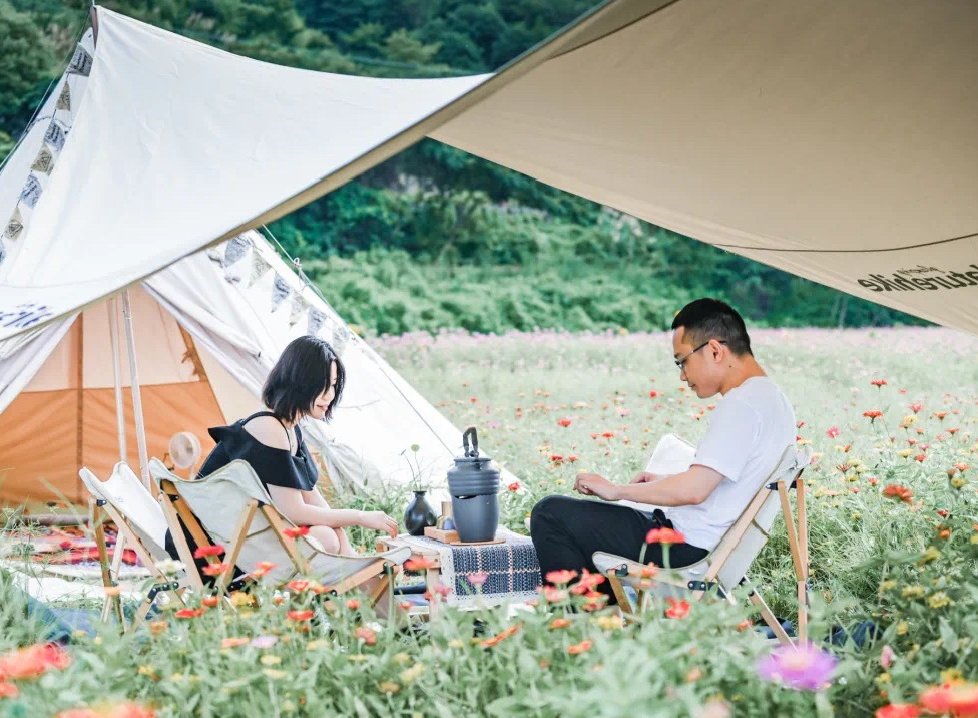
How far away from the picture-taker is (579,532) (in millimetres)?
3197

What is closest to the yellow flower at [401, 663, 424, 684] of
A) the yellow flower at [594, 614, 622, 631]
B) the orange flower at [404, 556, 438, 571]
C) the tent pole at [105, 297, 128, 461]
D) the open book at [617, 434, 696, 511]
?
the yellow flower at [594, 614, 622, 631]

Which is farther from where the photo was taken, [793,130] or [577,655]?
Answer: [793,130]

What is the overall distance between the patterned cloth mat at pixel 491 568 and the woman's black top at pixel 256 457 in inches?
14.6

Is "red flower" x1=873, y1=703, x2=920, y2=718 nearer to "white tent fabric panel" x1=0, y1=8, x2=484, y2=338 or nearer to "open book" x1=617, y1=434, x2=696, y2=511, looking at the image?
"white tent fabric panel" x1=0, y1=8, x2=484, y2=338

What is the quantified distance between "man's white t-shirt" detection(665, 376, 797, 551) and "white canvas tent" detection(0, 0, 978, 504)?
725 millimetres

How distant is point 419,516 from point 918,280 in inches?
67.3

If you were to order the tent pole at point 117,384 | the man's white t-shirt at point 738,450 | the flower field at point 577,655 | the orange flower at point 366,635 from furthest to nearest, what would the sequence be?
the tent pole at point 117,384 < the man's white t-shirt at point 738,450 < the orange flower at point 366,635 < the flower field at point 577,655

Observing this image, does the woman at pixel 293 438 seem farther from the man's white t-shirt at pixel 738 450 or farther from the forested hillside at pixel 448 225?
the forested hillside at pixel 448 225

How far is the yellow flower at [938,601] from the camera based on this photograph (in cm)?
247

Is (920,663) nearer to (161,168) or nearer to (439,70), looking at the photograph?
(161,168)

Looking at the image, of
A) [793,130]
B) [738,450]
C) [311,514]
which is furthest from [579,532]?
[793,130]

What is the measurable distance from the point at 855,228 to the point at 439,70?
470 inches

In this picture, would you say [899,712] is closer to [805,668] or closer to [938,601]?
[805,668]

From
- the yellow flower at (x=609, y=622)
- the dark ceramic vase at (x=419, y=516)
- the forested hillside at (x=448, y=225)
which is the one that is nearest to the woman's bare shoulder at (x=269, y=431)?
the dark ceramic vase at (x=419, y=516)
